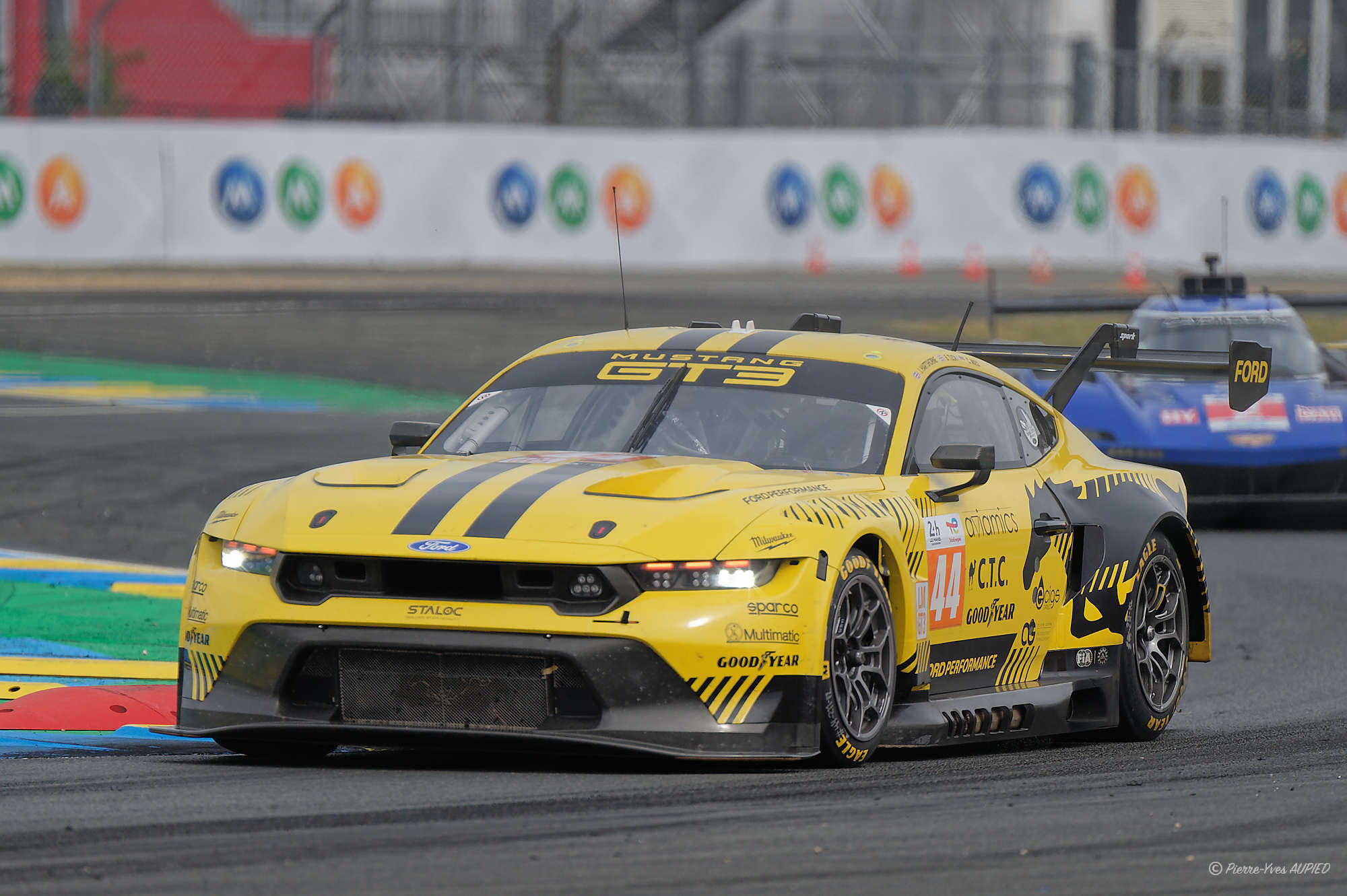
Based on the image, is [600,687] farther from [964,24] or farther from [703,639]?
[964,24]

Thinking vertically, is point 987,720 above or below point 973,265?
below

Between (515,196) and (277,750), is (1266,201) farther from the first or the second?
(277,750)

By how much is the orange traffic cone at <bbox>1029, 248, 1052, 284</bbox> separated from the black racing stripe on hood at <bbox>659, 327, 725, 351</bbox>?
23012 mm

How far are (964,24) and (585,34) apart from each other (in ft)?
23.0

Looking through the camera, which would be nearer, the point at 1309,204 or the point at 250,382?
the point at 250,382

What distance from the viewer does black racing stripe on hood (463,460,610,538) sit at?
19.4 ft

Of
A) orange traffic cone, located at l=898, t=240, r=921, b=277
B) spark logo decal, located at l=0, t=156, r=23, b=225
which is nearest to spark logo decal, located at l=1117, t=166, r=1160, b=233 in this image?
orange traffic cone, located at l=898, t=240, r=921, b=277

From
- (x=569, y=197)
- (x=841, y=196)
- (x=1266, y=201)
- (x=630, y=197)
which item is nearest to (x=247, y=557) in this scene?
(x=569, y=197)

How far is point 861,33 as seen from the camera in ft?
129

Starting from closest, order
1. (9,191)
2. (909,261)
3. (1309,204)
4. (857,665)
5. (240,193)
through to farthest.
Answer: (857,665) < (9,191) < (240,193) < (909,261) < (1309,204)

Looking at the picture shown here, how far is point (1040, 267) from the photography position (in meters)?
30.2

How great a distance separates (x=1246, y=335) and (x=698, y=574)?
9.22m

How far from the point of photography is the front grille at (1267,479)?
13406 mm

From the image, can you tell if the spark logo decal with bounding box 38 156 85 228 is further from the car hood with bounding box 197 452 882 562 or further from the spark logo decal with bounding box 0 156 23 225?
the car hood with bounding box 197 452 882 562
